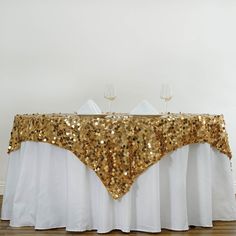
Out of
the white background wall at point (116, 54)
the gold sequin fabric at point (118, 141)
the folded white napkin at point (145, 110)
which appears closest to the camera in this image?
the gold sequin fabric at point (118, 141)

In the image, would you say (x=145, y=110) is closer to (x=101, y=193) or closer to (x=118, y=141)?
(x=118, y=141)

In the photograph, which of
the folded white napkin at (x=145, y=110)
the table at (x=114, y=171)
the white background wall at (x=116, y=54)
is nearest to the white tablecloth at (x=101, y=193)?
the table at (x=114, y=171)

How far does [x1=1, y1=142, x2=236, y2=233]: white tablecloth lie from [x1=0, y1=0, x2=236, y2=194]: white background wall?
4.08 ft

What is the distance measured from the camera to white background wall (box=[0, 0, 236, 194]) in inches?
157

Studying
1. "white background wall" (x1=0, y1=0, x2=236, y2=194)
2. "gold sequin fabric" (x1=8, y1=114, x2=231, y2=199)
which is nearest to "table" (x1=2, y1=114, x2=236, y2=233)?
"gold sequin fabric" (x1=8, y1=114, x2=231, y2=199)

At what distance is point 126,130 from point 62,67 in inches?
64.1

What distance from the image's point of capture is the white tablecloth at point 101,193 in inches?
104

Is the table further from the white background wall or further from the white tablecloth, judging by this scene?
the white background wall

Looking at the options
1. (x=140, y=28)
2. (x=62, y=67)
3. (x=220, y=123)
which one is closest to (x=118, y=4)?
(x=140, y=28)

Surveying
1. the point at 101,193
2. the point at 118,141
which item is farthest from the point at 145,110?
the point at 101,193

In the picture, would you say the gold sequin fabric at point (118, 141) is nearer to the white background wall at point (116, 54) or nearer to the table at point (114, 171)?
the table at point (114, 171)

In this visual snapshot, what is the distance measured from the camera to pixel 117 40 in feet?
13.3

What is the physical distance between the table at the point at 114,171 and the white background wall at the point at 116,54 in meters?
1.21

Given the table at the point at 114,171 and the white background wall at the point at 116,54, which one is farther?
the white background wall at the point at 116,54
